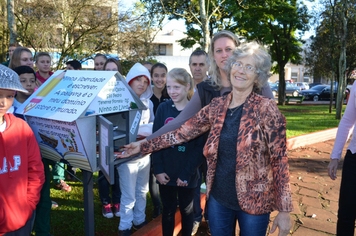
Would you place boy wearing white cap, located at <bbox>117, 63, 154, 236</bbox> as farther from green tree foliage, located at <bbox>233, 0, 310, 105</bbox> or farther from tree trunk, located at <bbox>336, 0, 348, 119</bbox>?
green tree foliage, located at <bbox>233, 0, 310, 105</bbox>

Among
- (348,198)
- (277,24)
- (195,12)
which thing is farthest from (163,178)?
(277,24)

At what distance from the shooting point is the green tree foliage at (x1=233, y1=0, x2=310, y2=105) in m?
16.2

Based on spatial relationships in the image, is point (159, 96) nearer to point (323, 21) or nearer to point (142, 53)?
point (142, 53)

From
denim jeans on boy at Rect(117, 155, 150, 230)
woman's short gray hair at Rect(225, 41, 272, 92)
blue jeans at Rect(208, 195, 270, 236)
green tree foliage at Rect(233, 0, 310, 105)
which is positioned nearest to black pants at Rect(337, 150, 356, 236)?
blue jeans at Rect(208, 195, 270, 236)

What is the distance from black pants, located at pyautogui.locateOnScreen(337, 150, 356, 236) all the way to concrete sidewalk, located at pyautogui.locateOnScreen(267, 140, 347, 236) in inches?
39.5

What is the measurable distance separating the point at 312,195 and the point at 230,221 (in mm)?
3007

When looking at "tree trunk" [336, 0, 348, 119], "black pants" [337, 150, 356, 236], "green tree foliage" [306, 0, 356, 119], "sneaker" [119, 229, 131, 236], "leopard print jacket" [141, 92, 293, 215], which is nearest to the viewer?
"leopard print jacket" [141, 92, 293, 215]

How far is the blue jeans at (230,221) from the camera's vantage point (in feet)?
5.85

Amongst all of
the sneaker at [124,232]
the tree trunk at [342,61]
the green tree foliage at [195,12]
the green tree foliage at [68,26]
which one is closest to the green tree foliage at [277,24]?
the green tree foliage at [195,12]

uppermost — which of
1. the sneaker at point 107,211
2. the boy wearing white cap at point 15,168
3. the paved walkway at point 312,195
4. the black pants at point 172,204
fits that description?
the boy wearing white cap at point 15,168

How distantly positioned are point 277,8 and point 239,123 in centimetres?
1697

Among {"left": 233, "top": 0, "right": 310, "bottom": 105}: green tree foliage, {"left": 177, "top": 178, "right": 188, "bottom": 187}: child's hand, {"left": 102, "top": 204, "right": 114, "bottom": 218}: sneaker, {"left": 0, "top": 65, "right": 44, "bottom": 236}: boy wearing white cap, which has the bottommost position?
{"left": 102, "top": 204, "right": 114, "bottom": 218}: sneaker

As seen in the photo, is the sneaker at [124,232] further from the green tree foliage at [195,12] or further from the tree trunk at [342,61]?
the tree trunk at [342,61]

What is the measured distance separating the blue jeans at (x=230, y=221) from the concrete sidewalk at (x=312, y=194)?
4.98 feet
